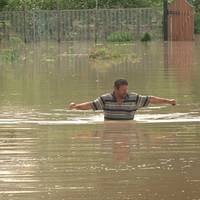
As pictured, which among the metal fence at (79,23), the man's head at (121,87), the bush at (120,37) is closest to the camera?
the man's head at (121,87)

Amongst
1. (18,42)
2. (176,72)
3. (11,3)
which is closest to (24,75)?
(176,72)

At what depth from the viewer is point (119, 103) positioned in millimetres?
11703

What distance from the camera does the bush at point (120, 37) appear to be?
38.6 m

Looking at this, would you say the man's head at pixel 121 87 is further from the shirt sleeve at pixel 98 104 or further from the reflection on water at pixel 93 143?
the reflection on water at pixel 93 143

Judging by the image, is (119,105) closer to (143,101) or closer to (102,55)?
(143,101)

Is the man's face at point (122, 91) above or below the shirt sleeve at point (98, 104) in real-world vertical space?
above

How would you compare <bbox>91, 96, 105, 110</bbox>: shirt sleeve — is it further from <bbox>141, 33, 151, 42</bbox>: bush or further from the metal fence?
the metal fence

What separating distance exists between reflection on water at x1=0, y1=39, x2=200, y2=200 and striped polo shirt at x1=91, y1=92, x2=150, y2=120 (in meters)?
0.14

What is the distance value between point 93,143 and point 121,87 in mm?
1937

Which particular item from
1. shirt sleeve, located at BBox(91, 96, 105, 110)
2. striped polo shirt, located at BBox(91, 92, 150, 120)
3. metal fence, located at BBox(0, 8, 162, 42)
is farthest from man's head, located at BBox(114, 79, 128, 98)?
metal fence, located at BBox(0, 8, 162, 42)

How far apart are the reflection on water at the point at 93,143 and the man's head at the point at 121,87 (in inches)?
15.6

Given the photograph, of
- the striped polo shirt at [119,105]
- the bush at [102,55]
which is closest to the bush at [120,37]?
the bush at [102,55]

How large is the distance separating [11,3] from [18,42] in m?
9.59

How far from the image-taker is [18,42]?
36.4 metres
